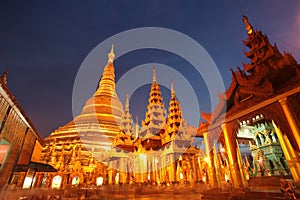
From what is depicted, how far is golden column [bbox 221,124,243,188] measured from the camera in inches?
292

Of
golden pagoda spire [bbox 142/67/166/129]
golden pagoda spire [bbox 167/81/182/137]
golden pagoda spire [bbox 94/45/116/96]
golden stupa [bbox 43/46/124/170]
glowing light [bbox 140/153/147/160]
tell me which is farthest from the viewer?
golden pagoda spire [bbox 94/45/116/96]

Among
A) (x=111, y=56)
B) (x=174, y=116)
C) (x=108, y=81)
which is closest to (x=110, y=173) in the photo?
(x=174, y=116)

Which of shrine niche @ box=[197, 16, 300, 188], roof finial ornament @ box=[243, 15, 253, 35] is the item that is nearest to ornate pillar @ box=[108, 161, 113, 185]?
shrine niche @ box=[197, 16, 300, 188]

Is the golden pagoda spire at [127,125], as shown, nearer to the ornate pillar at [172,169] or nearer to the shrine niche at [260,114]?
the ornate pillar at [172,169]

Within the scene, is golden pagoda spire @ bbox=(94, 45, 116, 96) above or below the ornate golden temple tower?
above

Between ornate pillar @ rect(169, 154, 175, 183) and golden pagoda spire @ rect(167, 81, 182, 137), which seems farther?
golden pagoda spire @ rect(167, 81, 182, 137)

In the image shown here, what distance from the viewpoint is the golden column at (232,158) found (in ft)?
24.3

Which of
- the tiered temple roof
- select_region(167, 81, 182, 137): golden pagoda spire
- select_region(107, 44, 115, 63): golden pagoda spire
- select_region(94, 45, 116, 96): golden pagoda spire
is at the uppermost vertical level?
select_region(107, 44, 115, 63): golden pagoda spire

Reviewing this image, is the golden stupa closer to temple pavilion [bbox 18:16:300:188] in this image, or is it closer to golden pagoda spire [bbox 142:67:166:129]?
temple pavilion [bbox 18:16:300:188]

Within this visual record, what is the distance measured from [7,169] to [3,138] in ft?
8.35

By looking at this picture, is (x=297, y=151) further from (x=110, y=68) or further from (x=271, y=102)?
(x=110, y=68)

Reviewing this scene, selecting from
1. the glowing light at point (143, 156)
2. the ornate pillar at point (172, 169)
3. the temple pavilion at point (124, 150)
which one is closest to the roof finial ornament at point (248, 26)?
the temple pavilion at point (124, 150)

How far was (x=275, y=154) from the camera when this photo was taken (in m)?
10.2

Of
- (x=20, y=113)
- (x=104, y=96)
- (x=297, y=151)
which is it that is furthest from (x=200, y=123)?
(x=104, y=96)
